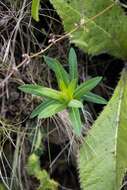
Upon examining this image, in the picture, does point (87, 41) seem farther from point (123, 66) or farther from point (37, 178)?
point (37, 178)

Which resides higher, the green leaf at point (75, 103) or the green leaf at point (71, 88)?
the green leaf at point (71, 88)

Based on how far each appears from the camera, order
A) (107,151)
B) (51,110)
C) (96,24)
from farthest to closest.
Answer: (96,24) → (107,151) → (51,110)

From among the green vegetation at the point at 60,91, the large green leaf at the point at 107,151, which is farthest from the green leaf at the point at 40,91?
the large green leaf at the point at 107,151

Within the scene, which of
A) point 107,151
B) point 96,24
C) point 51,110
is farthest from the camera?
point 96,24

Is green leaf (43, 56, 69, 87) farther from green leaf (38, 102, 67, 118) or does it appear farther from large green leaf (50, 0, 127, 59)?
large green leaf (50, 0, 127, 59)

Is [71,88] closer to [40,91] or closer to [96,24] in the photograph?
[40,91]

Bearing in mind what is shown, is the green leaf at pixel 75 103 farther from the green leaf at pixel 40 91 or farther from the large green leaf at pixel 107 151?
the large green leaf at pixel 107 151

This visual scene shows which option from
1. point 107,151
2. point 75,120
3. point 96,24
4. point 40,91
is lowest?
point 107,151

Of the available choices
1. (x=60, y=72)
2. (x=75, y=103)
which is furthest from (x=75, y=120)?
(x=60, y=72)
